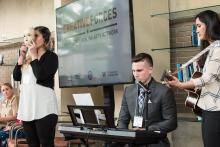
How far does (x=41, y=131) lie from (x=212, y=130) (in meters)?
1.38

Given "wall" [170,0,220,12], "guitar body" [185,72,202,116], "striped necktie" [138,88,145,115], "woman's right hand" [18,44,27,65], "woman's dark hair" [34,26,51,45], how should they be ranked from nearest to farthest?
1. "guitar body" [185,72,202,116]
2. "striped necktie" [138,88,145,115]
3. "woman's dark hair" [34,26,51,45]
4. "woman's right hand" [18,44,27,65]
5. "wall" [170,0,220,12]

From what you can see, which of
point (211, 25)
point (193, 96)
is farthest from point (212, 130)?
point (211, 25)

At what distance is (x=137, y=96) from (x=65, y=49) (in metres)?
2.13

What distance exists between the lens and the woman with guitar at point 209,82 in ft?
8.23

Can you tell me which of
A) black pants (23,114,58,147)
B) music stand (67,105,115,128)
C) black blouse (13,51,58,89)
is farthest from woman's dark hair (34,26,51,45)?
music stand (67,105,115,128)

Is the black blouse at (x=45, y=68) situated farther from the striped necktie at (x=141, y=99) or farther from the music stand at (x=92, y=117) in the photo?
the striped necktie at (x=141, y=99)

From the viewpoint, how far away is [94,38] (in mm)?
4309

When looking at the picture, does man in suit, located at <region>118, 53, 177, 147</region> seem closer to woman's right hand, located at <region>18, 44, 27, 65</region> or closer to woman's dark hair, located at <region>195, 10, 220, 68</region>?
woman's dark hair, located at <region>195, 10, 220, 68</region>

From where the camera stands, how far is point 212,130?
250cm

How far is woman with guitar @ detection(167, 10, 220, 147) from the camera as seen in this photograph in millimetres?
2510

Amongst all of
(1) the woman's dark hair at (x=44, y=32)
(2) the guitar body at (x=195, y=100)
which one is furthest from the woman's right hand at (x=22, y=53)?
(2) the guitar body at (x=195, y=100)

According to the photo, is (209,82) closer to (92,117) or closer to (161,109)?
(161,109)

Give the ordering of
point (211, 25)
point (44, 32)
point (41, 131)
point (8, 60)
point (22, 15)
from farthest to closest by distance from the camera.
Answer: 1. point (8, 60)
2. point (22, 15)
3. point (44, 32)
4. point (41, 131)
5. point (211, 25)

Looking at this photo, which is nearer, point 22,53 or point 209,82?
point 209,82
